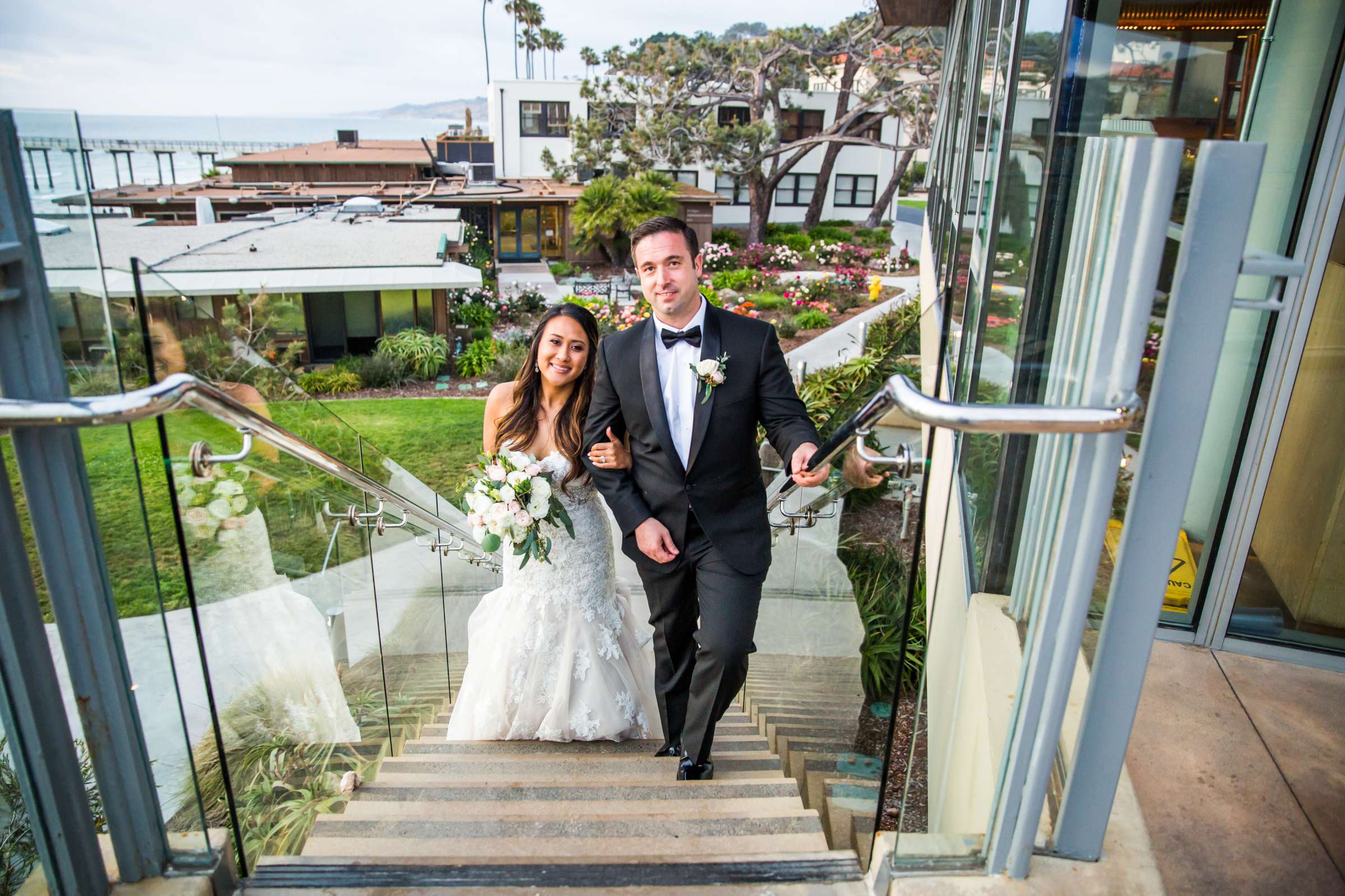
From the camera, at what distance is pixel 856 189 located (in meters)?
39.6

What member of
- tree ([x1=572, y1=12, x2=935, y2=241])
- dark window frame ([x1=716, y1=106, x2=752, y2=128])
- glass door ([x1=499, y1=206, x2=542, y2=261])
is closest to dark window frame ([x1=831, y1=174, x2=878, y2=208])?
tree ([x1=572, y1=12, x2=935, y2=241])

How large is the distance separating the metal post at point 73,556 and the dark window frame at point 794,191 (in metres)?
38.3

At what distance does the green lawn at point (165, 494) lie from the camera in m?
1.75

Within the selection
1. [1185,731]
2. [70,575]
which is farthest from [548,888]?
[1185,731]

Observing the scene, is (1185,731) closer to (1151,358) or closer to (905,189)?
(1151,358)

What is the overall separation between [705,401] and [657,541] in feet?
1.67

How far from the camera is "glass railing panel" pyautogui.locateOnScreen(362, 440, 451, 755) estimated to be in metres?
3.97

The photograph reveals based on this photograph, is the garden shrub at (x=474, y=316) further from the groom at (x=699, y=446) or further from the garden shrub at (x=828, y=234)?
the groom at (x=699, y=446)

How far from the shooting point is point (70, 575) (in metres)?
1.66

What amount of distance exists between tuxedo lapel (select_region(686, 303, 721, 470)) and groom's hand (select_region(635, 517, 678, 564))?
9.1 inches

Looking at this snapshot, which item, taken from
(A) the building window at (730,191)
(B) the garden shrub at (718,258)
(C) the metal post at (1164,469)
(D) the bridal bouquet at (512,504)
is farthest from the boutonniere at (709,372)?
(A) the building window at (730,191)

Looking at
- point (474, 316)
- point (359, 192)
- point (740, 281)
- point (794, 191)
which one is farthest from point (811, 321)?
point (794, 191)

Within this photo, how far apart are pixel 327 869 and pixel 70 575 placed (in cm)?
86

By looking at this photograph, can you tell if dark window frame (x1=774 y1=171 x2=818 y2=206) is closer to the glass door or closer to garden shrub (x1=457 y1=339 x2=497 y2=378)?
the glass door
